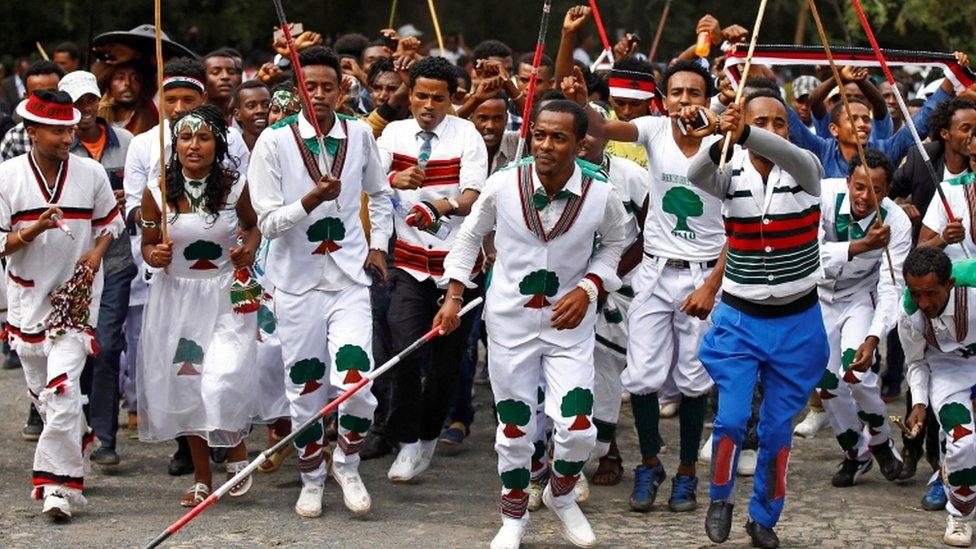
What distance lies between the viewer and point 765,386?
7.86m

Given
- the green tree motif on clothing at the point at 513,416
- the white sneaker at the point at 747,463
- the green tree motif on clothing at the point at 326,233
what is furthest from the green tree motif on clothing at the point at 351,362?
the white sneaker at the point at 747,463

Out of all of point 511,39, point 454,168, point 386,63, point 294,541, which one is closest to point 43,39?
point 511,39

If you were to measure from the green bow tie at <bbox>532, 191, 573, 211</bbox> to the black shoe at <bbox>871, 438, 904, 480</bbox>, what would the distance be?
269cm

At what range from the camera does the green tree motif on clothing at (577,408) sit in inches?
299

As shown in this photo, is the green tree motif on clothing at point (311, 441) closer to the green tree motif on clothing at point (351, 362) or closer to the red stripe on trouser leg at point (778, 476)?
the green tree motif on clothing at point (351, 362)

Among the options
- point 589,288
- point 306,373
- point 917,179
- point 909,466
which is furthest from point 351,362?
point 917,179

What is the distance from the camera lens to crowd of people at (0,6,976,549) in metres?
7.70

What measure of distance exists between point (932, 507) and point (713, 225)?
6.07 ft

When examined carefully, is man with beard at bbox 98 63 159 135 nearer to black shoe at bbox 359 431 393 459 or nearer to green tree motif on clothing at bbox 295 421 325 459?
black shoe at bbox 359 431 393 459

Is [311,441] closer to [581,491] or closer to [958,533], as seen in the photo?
[581,491]

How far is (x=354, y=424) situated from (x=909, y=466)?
3156 mm

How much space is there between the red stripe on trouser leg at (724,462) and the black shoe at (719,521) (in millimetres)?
104

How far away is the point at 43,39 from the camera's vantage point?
21.9 metres

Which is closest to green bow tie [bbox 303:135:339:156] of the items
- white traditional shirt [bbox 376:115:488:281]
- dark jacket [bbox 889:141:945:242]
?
white traditional shirt [bbox 376:115:488:281]
